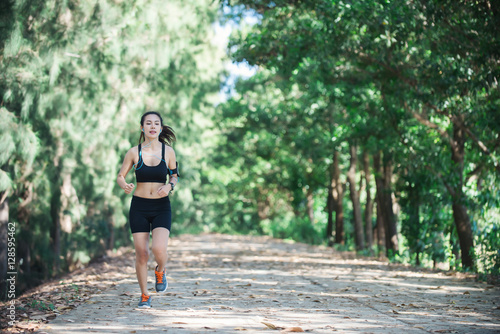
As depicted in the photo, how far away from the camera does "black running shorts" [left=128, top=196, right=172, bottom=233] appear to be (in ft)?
19.5

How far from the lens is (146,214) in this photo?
597 cm

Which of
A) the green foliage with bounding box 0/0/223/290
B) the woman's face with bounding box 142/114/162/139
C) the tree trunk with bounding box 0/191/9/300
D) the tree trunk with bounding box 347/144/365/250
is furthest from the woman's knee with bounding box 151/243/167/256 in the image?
the tree trunk with bounding box 347/144/365/250

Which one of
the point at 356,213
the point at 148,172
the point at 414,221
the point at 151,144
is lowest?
the point at 414,221

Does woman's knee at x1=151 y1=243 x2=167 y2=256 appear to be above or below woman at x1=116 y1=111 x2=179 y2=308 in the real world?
below

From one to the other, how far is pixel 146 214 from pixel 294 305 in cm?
213

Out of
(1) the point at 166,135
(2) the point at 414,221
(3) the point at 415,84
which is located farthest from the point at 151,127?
(2) the point at 414,221

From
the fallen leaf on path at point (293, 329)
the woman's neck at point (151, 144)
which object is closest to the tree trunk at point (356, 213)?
the woman's neck at point (151, 144)

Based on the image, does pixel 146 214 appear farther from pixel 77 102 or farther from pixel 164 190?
pixel 77 102

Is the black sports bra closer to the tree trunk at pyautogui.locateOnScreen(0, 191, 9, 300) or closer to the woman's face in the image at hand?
the woman's face

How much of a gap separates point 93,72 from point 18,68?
3.15 m

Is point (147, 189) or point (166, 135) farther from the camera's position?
point (166, 135)

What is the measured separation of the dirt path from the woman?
607mm

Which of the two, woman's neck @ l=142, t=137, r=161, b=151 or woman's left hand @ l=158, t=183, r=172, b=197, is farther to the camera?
woman's neck @ l=142, t=137, r=161, b=151

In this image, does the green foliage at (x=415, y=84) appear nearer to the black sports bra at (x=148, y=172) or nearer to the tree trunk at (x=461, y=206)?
the tree trunk at (x=461, y=206)
